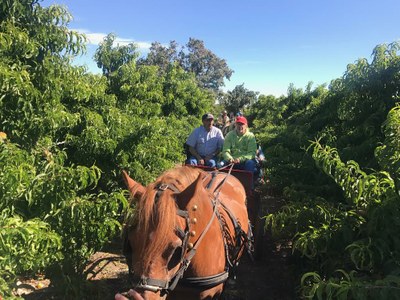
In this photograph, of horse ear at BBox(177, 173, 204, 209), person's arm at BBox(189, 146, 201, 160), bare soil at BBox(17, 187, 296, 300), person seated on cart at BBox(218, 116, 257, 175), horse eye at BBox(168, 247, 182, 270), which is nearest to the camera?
horse eye at BBox(168, 247, 182, 270)

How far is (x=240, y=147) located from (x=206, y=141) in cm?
93

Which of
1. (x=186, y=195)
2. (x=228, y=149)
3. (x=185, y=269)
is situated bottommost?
(x=185, y=269)

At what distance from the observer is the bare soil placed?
13.6ft

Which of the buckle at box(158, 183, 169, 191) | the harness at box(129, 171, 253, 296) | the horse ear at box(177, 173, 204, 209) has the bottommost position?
the harness at box(129, 171, 253, 296)

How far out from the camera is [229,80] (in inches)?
2825

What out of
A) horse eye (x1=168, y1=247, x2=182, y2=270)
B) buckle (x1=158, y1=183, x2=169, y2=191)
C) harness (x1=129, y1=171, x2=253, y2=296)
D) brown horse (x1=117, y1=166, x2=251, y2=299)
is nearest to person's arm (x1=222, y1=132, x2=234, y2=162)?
harness (x1=129, y1=171, x2=253, y2=296)

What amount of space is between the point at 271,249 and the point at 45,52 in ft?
16.0

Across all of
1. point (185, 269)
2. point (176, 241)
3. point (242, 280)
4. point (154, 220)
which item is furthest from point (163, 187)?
point (242, 280)

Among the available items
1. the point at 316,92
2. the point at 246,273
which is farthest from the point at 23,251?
the point at 316,92

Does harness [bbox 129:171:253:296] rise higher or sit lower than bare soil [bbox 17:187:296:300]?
higher

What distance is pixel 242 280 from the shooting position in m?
5.09

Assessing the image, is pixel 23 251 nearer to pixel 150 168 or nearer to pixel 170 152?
pixel 150 168

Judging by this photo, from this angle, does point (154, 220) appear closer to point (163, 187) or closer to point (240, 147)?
point (163, 187)

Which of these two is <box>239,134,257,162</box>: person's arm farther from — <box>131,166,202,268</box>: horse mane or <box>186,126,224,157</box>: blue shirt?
<box>131,166,202,268</box>: horse mane
